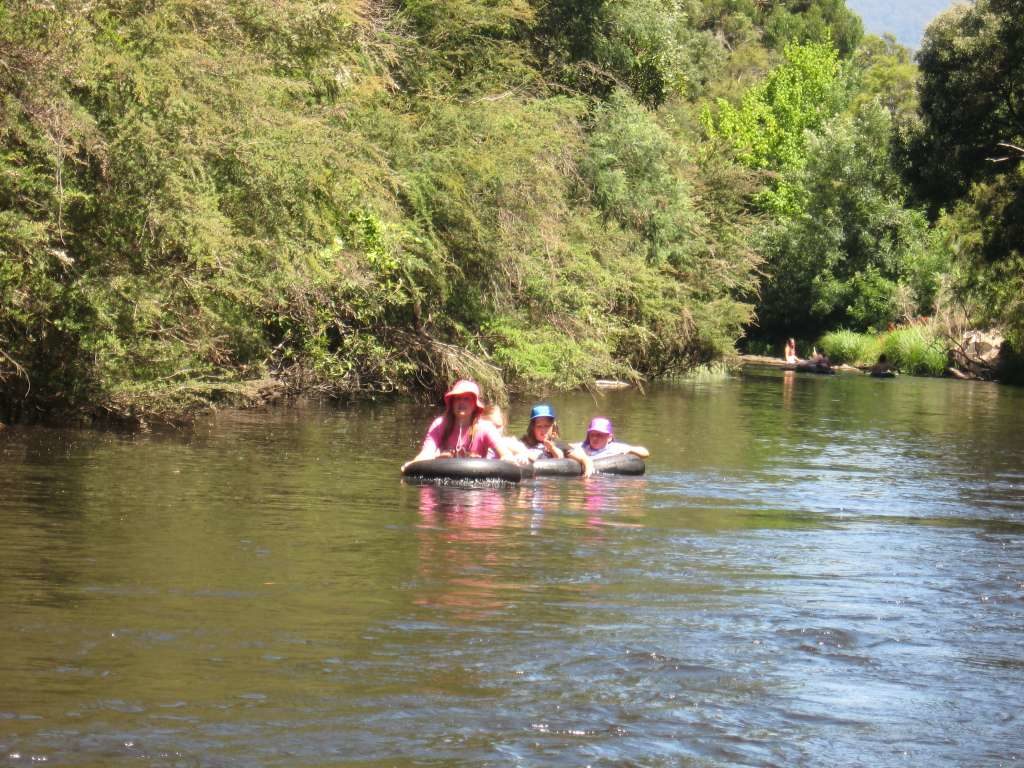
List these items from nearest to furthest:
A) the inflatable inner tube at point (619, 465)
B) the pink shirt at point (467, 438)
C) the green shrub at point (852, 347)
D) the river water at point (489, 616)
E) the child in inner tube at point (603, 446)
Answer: the river water at point (489, 616) < the pink shirt at point (467, 438) < the inflatable inner tube at point (619, 465) < the child in inner tube at point (603, 446) < the green shrub at point (852, 347)

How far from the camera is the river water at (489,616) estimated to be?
22.2 feet

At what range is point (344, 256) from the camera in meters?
22.4

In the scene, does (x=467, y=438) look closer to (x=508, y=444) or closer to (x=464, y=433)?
(x=464, y=433)

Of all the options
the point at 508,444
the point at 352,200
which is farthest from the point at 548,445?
the point at 352,200

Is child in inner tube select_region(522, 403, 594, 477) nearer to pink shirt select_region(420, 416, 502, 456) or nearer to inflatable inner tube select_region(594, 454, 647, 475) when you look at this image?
inflatable inner tube select_region(594, 454, 647, 475)

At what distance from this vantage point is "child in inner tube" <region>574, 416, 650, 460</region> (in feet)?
58.4

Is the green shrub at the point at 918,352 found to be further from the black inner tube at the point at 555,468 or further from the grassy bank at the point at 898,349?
the black inner tube at the point at 555,468

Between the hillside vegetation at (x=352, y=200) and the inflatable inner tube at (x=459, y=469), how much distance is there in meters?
4.31

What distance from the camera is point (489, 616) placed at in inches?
357

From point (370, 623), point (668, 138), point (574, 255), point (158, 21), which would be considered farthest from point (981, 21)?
point (370, 623)

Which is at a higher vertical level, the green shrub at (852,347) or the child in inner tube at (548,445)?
the green shrub at (852,347)

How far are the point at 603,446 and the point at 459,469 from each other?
3.45m

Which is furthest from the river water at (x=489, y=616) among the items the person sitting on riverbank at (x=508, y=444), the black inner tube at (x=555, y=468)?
the person sitting on riverbank at (x=508, y=444)

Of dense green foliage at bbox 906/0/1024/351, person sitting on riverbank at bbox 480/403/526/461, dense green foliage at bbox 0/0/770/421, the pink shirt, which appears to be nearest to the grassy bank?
dense green foliage at bbox 906/0/1024/351
